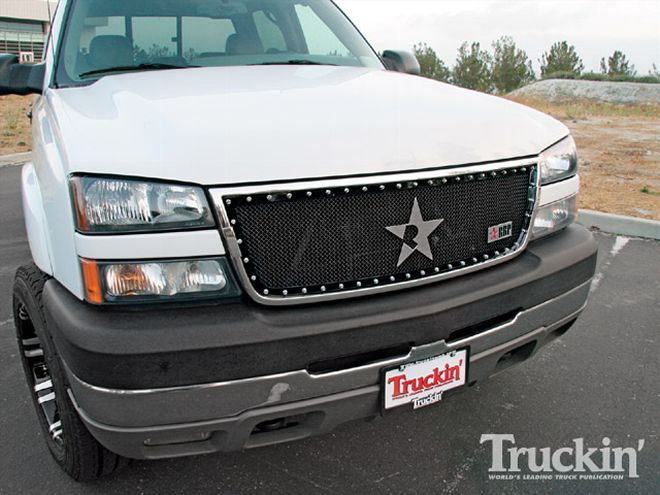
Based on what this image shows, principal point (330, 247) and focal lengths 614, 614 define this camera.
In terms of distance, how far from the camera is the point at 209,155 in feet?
5.87

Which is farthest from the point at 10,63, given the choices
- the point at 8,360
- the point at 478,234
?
the point at 478,234

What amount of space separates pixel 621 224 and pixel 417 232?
4.79m

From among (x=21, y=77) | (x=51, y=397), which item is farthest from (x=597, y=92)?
(x=51, y=397)

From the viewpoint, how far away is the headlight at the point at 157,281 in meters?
1.75

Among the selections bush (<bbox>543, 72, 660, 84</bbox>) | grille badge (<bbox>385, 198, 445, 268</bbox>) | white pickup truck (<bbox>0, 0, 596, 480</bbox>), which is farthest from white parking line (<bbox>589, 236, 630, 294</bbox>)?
bush (<bbox>543, 72, 660, 84</bbox>)

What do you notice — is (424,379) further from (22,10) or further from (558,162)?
(22,10)

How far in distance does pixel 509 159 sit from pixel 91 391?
1.61 m

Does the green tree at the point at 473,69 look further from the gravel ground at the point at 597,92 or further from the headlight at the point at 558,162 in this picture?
the headlight at the point at 558,162

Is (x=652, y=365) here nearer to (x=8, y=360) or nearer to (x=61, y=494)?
(x=61, y=494)

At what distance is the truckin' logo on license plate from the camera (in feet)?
7.37

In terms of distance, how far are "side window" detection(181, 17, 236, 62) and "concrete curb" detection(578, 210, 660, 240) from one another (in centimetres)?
444

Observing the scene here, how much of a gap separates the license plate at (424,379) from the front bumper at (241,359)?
0.03 m

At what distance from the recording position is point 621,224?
6.06 metres

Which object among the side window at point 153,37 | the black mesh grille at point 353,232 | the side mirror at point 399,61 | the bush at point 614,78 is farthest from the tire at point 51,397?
the bush at point 614,78
